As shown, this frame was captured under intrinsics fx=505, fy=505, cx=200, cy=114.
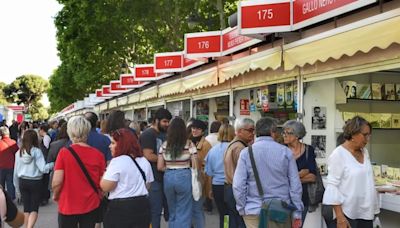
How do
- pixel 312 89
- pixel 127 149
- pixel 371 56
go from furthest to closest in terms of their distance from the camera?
pixel 312 89
pixel 371 56
pixel 127 149

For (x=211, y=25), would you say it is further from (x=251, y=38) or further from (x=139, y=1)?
(x=251, y=38)

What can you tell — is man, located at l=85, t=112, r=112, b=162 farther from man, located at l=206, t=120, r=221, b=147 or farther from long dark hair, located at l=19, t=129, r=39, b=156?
man, located at l=206, t=120, r=221, b=147

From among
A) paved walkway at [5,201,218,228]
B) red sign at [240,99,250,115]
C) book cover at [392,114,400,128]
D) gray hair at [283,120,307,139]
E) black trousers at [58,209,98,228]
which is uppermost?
red sign at [240,99,250,115]

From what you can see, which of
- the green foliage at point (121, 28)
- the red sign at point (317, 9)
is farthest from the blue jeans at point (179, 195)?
the green foliage at point (121, 28)

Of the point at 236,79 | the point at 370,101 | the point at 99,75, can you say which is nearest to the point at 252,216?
the point at 370,101

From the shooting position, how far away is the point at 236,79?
938 cm

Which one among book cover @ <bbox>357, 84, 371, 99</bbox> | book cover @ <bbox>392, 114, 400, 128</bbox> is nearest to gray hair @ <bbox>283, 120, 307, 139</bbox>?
book cover @ <bbox>357, 84, 371, 99</bbox>

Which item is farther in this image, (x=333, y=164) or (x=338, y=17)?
(x=338, y=17)

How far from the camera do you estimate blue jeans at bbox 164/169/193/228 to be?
6.03m

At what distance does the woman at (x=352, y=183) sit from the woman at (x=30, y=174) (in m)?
3.99

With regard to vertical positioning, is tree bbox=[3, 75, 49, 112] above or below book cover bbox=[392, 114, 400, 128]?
above

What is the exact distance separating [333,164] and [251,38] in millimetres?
4210

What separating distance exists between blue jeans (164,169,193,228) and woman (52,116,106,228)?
4.49ft

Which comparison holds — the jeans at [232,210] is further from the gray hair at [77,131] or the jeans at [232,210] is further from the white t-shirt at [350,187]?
the gray hair at [77,131]
